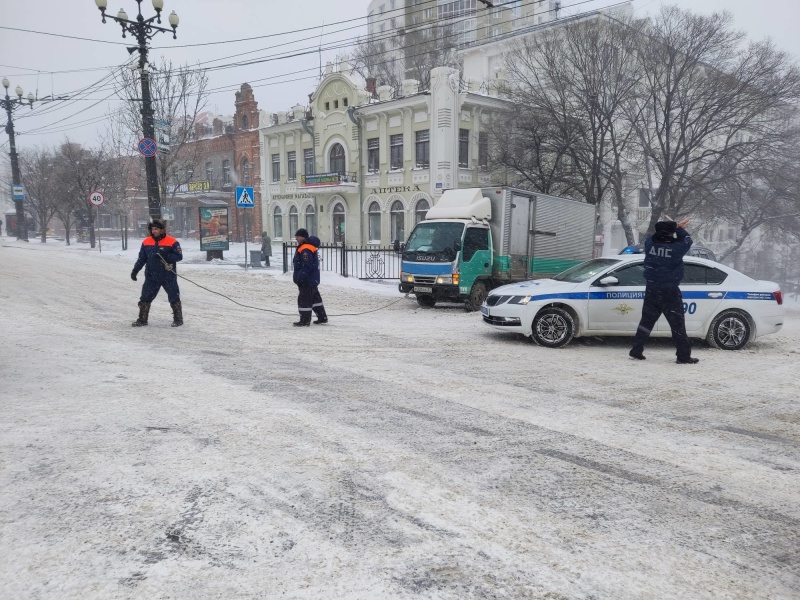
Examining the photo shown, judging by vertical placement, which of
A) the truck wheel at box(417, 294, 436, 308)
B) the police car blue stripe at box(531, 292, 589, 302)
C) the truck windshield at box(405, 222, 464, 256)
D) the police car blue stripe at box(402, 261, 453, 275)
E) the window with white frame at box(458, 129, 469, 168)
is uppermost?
the window with white frame at box(458, 129, 469, 168)

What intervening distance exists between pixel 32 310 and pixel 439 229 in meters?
8.88

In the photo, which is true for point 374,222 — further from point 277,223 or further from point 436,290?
point 436,290

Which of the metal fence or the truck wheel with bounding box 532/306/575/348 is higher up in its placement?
the metal fence

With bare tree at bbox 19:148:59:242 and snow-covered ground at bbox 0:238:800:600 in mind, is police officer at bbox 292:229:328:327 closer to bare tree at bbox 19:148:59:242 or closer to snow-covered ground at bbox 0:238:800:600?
snow-covered ground at bbox 0:238:800:600

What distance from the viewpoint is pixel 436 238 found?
14.6 metres

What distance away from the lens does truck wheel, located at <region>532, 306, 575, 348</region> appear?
9.37m

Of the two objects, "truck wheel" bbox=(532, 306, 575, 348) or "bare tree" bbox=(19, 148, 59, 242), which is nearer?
"truck wheel" bbox=(532, 306, 575, 348)

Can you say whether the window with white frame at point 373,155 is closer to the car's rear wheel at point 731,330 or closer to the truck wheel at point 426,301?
the truck wheel at point 426,301

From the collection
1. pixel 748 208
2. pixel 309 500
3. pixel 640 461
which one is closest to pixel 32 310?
pixel 309 500

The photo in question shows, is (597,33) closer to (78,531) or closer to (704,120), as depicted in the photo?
(704,120)

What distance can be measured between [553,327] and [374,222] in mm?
27463

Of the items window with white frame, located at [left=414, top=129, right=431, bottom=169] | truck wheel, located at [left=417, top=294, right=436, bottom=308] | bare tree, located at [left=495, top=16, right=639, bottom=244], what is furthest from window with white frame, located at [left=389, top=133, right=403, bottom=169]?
truck wheel, located at [left=417, top=294, right=436, bottom=308]

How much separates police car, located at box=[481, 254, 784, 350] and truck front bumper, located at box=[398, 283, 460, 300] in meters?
4.60

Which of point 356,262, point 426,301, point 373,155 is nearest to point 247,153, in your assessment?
point 373,155
